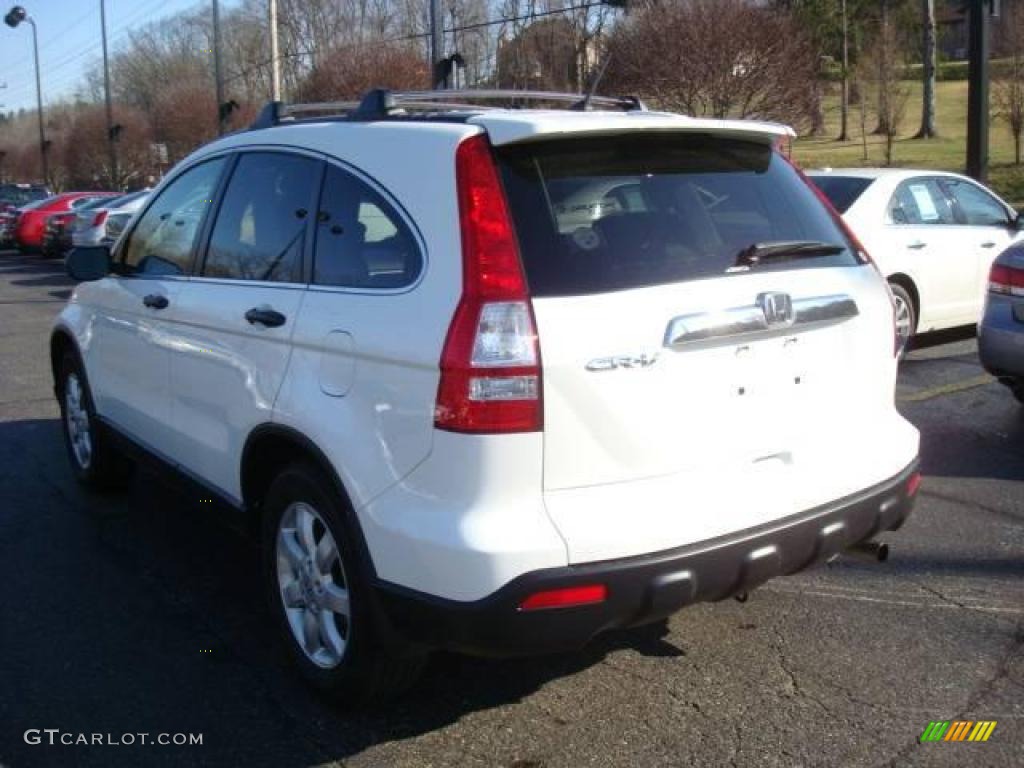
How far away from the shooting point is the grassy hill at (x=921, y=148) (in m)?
28.0

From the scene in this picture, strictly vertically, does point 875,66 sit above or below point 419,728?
above

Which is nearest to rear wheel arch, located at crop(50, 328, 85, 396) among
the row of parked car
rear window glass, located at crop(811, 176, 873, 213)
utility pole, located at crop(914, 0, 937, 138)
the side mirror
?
the side mirror

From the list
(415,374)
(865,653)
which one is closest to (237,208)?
(415,374)

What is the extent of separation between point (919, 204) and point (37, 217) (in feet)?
70.5

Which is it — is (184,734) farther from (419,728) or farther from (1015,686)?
(1015,686)

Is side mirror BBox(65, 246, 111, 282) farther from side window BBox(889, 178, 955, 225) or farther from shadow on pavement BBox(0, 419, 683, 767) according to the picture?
side window BBox(889, 178, 955, 225)

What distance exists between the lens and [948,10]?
3349 inches

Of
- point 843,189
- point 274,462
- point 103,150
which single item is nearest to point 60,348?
point 274,462

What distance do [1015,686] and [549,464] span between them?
1845mm

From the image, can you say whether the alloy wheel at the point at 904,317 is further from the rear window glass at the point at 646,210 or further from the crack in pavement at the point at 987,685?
the rear window glass at the point at 646,210

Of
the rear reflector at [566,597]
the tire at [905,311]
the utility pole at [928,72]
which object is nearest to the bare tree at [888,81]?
the utility pole at [928,72]

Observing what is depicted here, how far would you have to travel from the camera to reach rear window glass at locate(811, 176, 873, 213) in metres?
8.77

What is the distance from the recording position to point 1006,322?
637 centimetres

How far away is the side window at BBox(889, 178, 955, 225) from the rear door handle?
6785 millimetres
